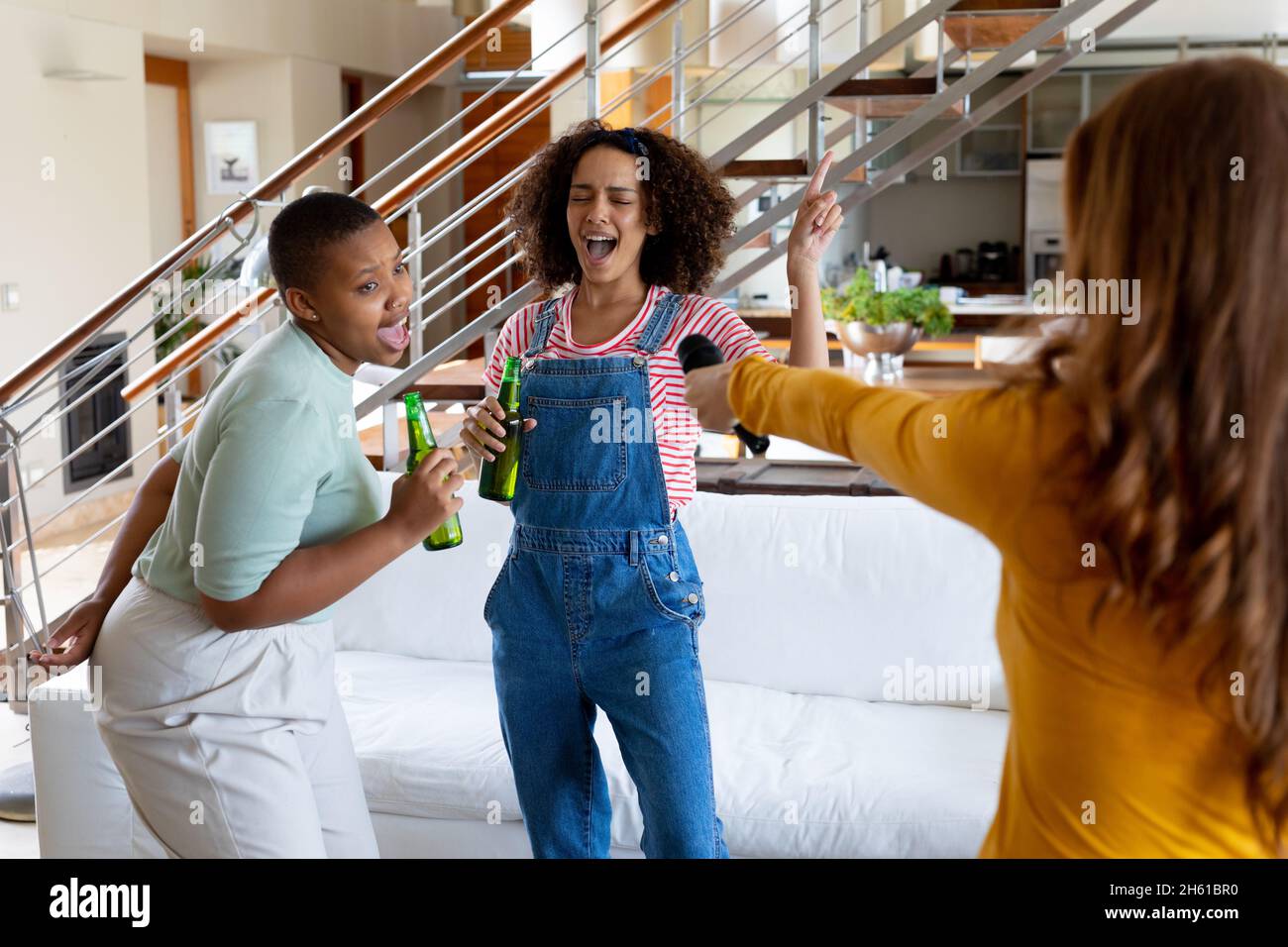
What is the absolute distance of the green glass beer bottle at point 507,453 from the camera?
1.89 meters

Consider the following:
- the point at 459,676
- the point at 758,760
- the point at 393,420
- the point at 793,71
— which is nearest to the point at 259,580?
the point at 758,760

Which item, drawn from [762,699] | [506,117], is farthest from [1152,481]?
[506,117]

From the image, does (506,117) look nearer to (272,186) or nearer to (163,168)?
(272,186)

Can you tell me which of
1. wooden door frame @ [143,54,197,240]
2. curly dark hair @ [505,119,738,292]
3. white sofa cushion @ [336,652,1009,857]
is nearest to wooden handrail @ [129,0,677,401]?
white sofa cushion @ [336,652,1009,857]

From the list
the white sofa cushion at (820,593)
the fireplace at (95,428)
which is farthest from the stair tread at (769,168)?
the fireplace at (95,428)

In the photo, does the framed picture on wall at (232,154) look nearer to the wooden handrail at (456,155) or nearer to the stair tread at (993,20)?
the wooden handrail at (456,155)

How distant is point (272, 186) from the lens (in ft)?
12.1

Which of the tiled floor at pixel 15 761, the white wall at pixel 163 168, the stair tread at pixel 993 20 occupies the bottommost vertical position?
the tiled floor at pixel 15 761

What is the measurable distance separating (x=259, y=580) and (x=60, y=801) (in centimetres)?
128

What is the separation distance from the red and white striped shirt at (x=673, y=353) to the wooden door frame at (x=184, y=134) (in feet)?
22.4

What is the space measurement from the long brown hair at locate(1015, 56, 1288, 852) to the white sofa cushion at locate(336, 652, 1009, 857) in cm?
142

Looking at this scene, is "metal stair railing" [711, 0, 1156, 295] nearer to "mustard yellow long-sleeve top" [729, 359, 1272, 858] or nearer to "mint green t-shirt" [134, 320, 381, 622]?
"mint green t-shirt" [134, 320, 381, 622]

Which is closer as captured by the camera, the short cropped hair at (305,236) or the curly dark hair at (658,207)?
the short cropped hair at (305,236)
